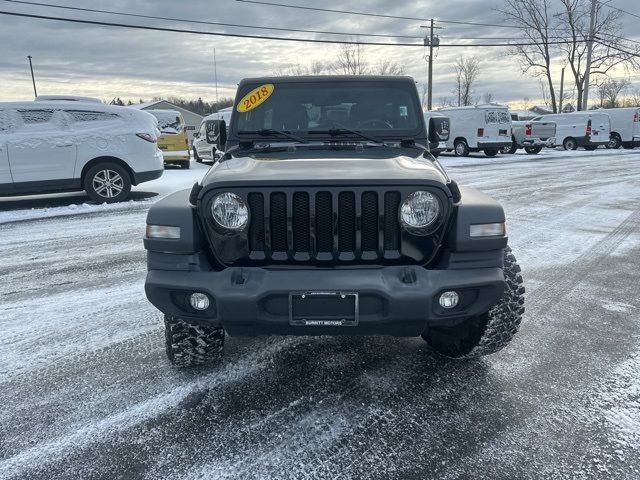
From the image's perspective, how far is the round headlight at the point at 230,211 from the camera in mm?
2539

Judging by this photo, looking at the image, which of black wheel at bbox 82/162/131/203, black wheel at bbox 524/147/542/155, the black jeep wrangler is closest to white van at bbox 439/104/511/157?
black wheel at bbox 524/147/542/155

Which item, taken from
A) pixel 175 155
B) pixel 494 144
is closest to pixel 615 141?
pixel 494 144

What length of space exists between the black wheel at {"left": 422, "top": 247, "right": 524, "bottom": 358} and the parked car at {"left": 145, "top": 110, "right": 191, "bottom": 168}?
44.0 feet

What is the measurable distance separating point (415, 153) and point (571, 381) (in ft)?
5.65

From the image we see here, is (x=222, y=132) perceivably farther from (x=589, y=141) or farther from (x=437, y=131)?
(x=589, y=141)

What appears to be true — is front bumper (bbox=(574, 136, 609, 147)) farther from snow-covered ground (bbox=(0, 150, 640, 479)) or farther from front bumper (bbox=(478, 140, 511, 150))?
snow-covered ground (bbox=(0, 150, 640, 479))

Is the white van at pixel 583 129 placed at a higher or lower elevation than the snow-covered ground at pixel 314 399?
higher

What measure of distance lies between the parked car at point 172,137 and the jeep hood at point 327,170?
12603 millimetres

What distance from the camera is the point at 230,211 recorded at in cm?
255

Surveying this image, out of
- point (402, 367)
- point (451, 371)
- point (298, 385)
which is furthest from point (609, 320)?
point (298, 385)

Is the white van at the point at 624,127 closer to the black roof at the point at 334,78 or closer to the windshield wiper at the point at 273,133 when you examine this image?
the black roof at the point at 334,78

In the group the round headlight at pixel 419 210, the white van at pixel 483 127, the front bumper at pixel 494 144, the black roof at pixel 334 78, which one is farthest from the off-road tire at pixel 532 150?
the round headlight at pixel 419 210

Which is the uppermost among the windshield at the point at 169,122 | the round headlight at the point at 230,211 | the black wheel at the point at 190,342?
the windshield at the point at 169,122

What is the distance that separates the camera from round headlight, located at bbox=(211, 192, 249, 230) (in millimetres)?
2539
